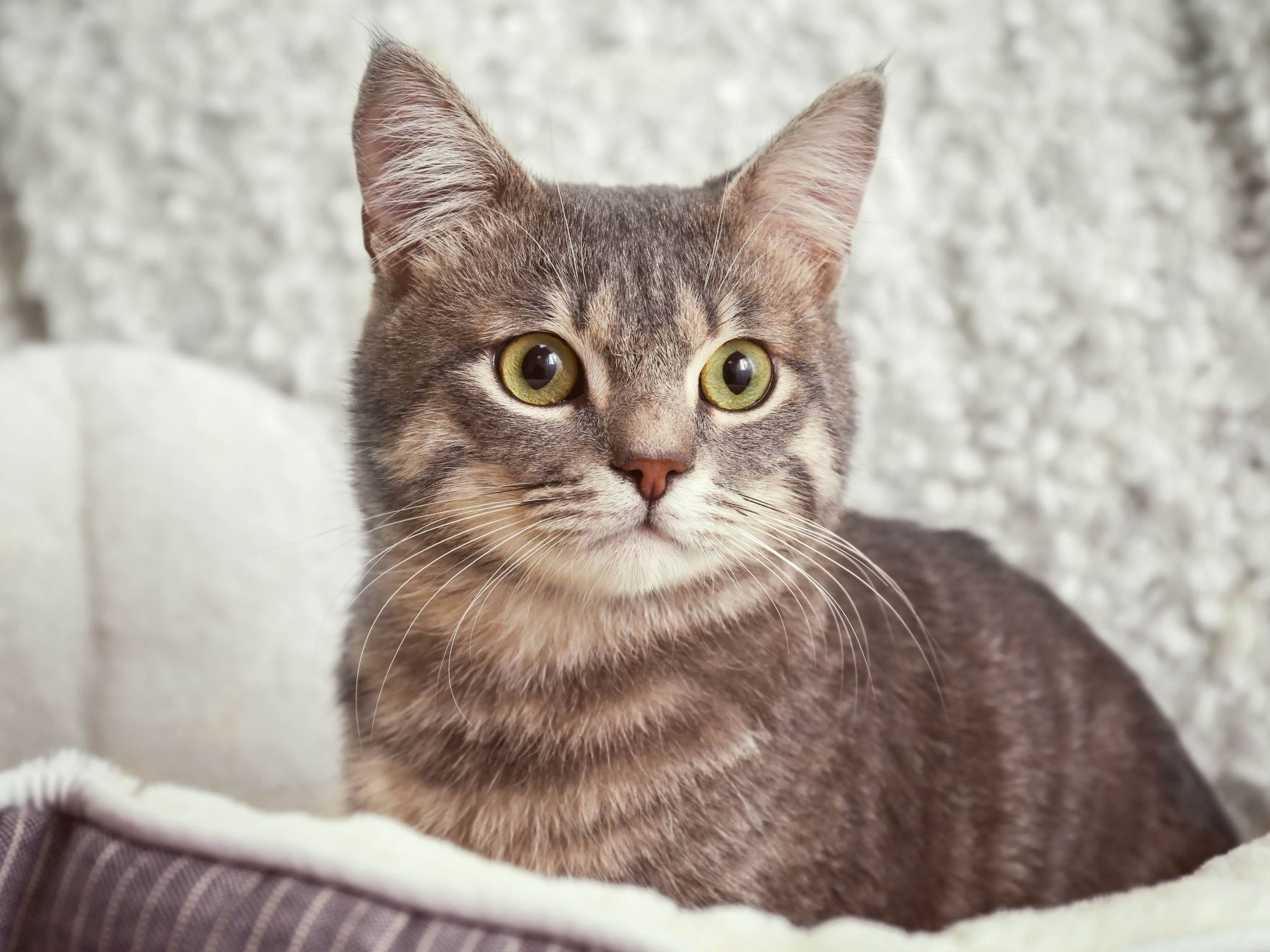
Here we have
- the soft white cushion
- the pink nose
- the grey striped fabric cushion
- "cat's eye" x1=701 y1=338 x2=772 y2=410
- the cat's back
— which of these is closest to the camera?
the grey striped fabric cushion

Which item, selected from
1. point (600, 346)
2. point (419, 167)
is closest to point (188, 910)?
point (600, 346)

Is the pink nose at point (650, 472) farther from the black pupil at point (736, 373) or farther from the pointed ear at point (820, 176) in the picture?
the pointed ear at point (820, 176)

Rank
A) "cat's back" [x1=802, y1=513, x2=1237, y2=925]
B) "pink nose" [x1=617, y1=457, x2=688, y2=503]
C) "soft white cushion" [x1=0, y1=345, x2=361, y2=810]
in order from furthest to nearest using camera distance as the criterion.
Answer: "soft white cushion" [x1=0, y1=345, x2=361, y2=810]
"cat's back" [x1=802, y1=513, x2=1237, y2=925]
"pink nose" [x1=617, y1=457, x2=688, y2=503]

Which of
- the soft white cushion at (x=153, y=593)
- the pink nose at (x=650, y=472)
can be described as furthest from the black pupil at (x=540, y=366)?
the soft white cushion at (x=153, y=593)

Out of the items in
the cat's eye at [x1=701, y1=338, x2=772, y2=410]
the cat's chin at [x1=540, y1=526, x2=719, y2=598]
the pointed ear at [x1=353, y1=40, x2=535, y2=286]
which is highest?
the pointed ear at [x1=353, y1=40, x2=535, y2=286]

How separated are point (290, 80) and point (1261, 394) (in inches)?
56.0

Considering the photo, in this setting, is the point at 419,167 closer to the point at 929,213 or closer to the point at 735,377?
the point at 735,377

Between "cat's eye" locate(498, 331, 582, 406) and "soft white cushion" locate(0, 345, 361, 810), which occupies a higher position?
"cat's eye" locate(498, 331, 582, 406)

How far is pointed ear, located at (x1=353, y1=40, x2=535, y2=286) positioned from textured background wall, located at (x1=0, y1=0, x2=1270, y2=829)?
0.63 m

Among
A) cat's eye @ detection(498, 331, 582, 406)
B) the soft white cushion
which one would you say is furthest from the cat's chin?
the soft white cushion

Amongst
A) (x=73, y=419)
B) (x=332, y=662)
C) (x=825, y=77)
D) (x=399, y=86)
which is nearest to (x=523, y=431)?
(x=399, y=86)

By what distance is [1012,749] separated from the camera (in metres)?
1.20

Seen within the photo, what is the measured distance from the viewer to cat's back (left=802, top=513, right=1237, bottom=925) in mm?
1150

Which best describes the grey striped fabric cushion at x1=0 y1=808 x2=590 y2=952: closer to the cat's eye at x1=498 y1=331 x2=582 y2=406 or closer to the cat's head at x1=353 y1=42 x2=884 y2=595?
the cat's head at x1=353 y1=42 x2=884 y2=595
